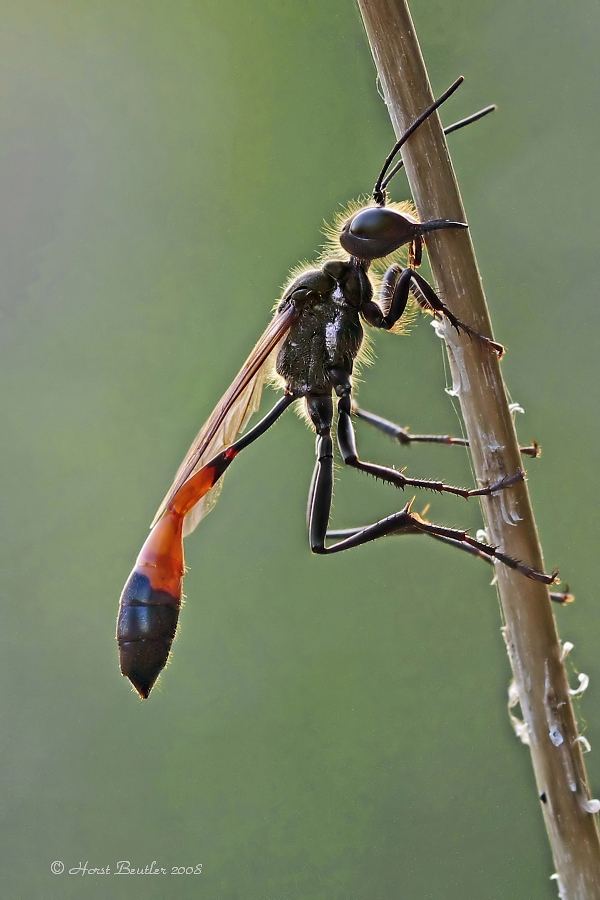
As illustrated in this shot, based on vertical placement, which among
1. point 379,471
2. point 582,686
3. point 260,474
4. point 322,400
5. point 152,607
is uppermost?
point 260,474

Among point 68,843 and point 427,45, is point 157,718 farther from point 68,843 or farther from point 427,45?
point 427,45

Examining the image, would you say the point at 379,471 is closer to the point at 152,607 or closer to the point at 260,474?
the point at 152,607

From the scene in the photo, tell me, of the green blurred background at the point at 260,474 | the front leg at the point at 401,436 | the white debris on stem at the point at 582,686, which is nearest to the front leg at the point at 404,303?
the front leg at the point at 401,436

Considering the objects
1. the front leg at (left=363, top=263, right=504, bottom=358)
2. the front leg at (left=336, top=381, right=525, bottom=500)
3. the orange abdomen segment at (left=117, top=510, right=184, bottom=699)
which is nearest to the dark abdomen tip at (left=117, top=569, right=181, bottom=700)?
the orange abdomen segment at (left=117, top=510, right=184, bottom=699)

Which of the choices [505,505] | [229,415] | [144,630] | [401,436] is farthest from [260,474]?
[505,505]

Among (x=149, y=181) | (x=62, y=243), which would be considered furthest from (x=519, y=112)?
(x=62, y=243)

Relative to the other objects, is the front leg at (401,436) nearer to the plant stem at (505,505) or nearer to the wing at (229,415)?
the wing at (229,415)
